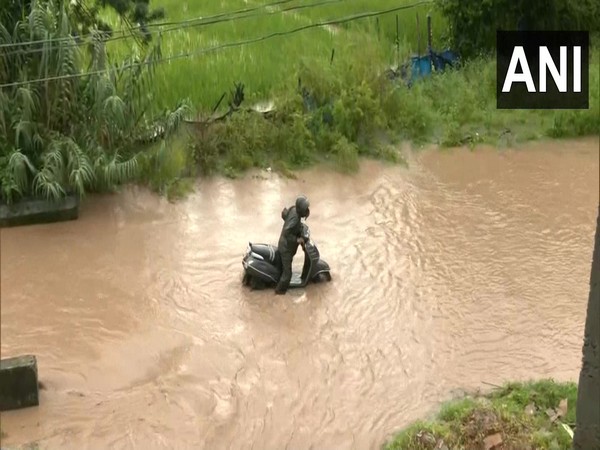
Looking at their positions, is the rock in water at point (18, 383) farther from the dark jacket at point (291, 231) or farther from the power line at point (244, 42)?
the power line at point (244, 42)

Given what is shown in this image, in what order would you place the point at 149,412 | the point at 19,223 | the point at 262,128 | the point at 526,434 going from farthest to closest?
the point at 262,128 < the point at 19,223 < the point at 149,412 < the point at 526,434

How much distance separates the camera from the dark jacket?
6.68 meters

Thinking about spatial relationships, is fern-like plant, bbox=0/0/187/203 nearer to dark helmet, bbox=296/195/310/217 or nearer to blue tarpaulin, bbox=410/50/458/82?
dark helmet, bbox=296/195/310/217

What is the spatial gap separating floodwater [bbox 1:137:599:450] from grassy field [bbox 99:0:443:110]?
4.82 ft

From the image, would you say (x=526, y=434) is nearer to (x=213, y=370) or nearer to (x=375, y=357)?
(x=375, y=357)

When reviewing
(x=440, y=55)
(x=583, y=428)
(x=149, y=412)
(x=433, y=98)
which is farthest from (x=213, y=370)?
(x=440, y=55)

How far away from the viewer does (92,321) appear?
6.51 m

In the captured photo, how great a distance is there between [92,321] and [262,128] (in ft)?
11.1

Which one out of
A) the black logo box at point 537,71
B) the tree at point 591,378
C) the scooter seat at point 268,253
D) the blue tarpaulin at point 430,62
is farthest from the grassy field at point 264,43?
the tree at point 591,378

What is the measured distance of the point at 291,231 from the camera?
263 inches

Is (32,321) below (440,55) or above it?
below

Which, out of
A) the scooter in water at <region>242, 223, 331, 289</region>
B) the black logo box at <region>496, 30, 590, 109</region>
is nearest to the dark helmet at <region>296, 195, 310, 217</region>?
the scooter in water at <region>242, 223, 331, 289</region>

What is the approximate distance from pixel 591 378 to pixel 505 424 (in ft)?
3.58

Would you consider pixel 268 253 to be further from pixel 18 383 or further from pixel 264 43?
pixel 264 43
